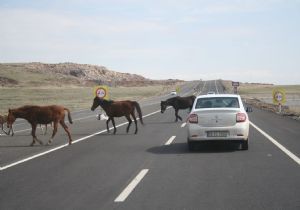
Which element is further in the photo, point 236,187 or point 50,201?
point 236,187

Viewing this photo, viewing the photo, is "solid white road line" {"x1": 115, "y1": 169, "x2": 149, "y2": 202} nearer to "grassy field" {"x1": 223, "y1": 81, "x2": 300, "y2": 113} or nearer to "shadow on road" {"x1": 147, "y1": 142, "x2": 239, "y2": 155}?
"shadow on road" {"x1": 147, "y1": 142, "x2": 239, "y2": 155}

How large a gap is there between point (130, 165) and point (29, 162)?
2669 millimetres

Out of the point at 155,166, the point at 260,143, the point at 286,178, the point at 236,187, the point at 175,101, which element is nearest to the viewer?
the point at 236,187

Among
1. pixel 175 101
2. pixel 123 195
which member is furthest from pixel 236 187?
pixel 175 101

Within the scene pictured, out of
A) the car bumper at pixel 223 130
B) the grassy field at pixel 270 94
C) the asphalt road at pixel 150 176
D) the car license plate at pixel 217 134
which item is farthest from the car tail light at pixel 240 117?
the grassy field at pixel 270 94

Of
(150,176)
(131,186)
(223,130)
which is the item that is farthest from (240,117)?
(131,186)

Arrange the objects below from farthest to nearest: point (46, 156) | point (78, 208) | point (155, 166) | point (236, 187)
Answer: point (46, 156) < point (155, 166) < point (236, 187) < point (78, 208)

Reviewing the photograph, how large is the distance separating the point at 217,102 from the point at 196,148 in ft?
4.90

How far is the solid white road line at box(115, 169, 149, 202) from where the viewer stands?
27.2ft

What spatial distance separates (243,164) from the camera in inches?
459

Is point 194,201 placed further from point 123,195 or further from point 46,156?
point 46,156

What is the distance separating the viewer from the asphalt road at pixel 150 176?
801 centimetres

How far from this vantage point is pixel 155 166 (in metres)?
11.6

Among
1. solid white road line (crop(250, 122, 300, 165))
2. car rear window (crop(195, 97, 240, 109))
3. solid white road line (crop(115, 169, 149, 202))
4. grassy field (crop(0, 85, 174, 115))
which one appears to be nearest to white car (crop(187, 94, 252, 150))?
car rear window (crop(195, 97, 240, 109))
